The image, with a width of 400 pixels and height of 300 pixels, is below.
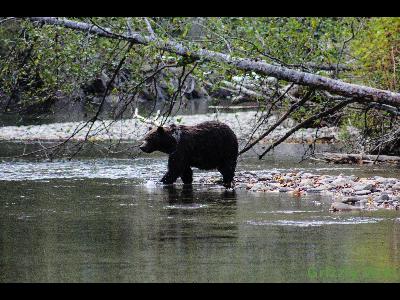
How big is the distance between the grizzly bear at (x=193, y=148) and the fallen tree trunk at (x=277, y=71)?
9.62 feet

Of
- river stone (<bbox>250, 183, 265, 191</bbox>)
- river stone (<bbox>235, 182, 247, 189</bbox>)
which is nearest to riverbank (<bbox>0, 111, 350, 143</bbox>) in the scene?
river stone (<bbox>235, 182, 247, 189</bbox>)

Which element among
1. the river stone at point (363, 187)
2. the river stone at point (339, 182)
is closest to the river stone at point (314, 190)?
the river stone at point (339, 182)

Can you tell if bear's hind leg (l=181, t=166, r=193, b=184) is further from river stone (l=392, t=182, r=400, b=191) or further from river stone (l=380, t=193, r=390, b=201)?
river stone (l=380, t=193, r=390, b=201)

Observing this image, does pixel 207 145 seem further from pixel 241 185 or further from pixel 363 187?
pixel 363 187

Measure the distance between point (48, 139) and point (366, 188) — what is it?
15504 millimetres

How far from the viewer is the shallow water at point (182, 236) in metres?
9.02

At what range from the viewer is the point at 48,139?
29.1 metres

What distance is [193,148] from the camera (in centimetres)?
1772

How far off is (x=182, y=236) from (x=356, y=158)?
10525mm

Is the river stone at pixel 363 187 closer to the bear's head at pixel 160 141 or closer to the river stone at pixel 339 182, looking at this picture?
the river stone at pixel 339 182
